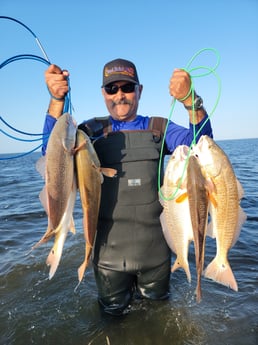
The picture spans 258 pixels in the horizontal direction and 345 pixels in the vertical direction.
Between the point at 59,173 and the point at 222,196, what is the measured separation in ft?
5.13

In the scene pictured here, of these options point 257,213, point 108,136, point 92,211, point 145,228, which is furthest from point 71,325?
point 257,213

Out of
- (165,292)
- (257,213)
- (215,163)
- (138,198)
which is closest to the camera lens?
(215,163)

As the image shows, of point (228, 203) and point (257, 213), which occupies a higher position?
point (228, 203)

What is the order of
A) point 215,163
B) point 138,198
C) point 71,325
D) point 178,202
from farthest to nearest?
point 71,325 < point 138,198 < point 178,202 < point 215,163

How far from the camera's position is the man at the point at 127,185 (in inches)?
139

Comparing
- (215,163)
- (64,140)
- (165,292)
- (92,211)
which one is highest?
(64,140)

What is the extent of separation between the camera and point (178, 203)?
3.06 metres

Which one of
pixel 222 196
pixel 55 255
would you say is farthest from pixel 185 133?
pixel 55 255

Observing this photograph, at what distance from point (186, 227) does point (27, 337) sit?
281 centimetres

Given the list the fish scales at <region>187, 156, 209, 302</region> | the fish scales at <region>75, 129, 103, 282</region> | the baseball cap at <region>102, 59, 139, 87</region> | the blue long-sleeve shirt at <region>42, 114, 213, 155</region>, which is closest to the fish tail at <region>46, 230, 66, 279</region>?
the fish scales at <region>75, 129, 103, 282</region>

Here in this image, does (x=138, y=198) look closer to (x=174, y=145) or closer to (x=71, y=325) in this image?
(x=174, y=145)

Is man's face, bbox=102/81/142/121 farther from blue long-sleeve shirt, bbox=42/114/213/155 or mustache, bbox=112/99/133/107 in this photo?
blue long-sleeve shirt, bbox=42/114/213/155

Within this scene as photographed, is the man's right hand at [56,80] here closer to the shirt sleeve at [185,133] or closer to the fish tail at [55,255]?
the shirt sleeve at [185,133]

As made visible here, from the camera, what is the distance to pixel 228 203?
112 inches
